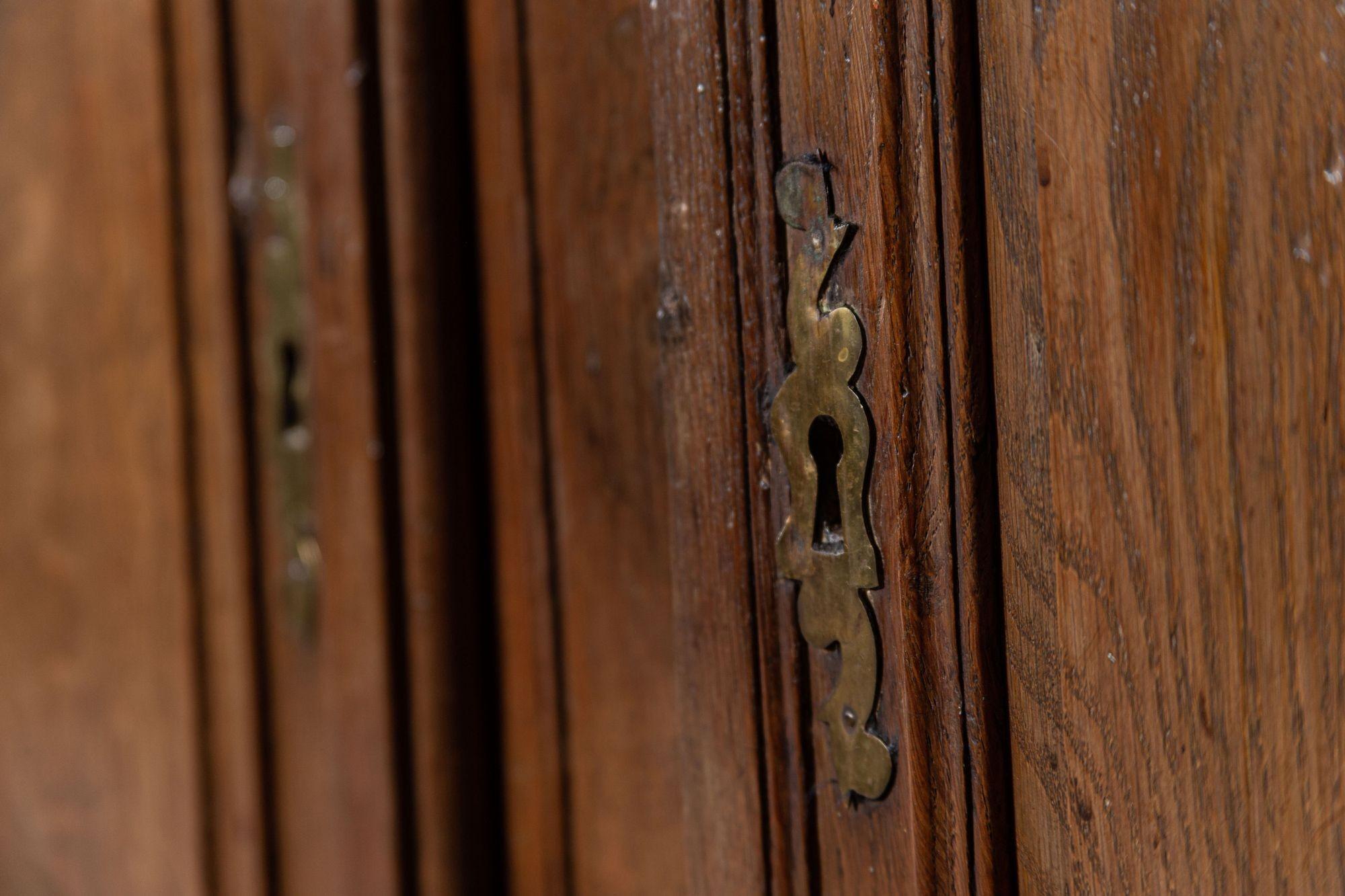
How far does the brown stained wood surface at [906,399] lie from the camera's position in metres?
0.32

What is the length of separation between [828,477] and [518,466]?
22cm

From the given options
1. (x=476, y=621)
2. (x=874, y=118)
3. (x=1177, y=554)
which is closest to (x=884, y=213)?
(x=874, y=118)

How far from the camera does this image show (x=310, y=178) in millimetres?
580

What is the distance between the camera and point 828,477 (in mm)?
356

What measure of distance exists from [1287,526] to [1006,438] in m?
0.08

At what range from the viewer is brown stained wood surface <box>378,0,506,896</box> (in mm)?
530

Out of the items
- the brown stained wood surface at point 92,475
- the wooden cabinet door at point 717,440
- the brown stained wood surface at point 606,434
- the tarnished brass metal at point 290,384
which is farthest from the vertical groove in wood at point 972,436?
the brown stained wood surface at point 92,475

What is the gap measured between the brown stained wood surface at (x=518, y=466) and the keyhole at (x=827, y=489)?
192mm

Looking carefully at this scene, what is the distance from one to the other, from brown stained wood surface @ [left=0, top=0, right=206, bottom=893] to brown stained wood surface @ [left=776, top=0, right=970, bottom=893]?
50 cm

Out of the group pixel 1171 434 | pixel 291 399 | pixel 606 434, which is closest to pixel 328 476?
pixel 291 399

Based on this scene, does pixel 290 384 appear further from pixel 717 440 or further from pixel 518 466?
pixel 717 440

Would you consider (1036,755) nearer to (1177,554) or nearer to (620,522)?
(1177,554)

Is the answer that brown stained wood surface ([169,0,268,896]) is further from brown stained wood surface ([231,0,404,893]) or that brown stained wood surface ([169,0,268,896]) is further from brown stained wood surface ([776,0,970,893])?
brown stained wood surface ([776,0,970,893])

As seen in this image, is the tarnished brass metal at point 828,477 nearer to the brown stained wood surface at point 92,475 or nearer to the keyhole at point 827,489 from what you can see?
the keyhole at point 827,489
